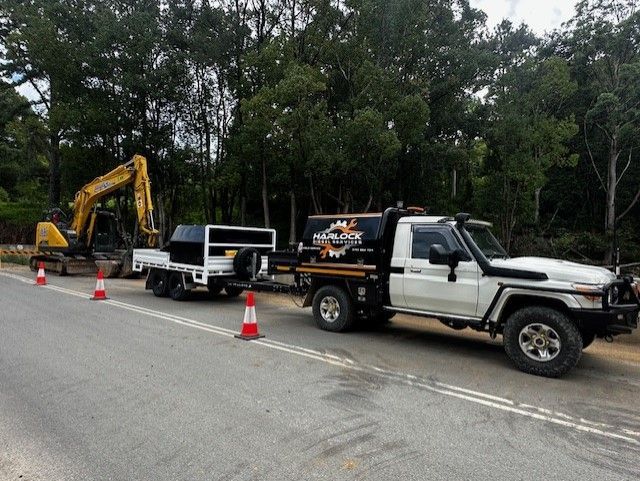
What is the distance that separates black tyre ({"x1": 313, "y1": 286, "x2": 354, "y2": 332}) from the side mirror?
6.55ft

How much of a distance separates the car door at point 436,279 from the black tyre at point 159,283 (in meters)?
7.87

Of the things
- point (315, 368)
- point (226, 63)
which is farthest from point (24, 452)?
point (226, 63)

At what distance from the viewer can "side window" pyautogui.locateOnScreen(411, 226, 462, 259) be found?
22.9ft

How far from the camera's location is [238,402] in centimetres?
475

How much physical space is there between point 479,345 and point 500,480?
14.6 ft

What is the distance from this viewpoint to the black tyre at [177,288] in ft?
39.4

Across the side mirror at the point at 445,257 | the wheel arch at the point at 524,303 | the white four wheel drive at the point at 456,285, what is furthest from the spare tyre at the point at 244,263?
the wheel arch at the point at 524,303

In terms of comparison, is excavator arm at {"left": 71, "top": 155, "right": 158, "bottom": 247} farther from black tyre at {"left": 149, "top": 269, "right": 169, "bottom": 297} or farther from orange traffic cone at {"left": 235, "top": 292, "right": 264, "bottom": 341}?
orange traffic cone at {"left": 235, "top": 292, "right": 264, "bottom": 341}

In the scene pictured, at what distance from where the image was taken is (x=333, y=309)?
27.6ft

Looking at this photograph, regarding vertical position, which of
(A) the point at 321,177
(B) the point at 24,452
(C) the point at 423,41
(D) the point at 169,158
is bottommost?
(B) the point at 24,452

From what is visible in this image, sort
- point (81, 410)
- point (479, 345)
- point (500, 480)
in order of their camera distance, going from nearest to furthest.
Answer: point (500, 480), point (81, 410), point (479, 345)

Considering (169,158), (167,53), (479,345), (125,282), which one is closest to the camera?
(479,345)

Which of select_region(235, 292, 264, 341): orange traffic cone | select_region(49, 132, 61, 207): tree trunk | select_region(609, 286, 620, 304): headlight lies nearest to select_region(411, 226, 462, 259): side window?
select_region(609, 286, 620, 304): headlight

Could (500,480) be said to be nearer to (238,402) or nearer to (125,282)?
(238,402)
